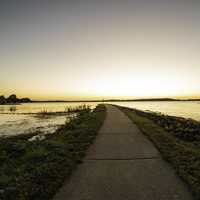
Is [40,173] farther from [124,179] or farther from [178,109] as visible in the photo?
[178,109]

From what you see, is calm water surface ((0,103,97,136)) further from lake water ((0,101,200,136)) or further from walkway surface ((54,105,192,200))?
walkway surface ((54,105,192,200))

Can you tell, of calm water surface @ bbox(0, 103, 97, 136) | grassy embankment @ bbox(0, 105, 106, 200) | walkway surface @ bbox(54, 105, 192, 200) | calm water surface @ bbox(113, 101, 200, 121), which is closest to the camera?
walkway surface @ bbox(54, 105, 192, 200)

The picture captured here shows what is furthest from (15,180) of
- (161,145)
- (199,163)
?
(161,145)

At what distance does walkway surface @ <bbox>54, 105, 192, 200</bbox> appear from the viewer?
189 inches

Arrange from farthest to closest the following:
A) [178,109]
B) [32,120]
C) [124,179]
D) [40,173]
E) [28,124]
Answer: [178,109]
[32,120]
[28,124]
[40,173]
[124,179]

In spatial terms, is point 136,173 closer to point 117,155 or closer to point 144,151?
point 117,155

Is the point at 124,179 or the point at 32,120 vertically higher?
the point at 124,179

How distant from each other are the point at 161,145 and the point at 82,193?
5416 mm

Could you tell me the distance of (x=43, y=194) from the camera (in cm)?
488

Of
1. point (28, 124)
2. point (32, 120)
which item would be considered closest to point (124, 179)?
point (28, 124)

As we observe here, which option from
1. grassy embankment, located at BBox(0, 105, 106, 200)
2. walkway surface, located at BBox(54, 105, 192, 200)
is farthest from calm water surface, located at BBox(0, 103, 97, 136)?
walkway surface, located at BBox(54, 105, 192, 200)

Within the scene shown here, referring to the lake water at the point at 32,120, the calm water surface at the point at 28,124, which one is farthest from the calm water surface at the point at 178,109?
the calm water surface at the point at 28,124

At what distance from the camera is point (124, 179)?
5672 mm

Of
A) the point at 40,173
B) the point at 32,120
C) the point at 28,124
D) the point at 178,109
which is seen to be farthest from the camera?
the point at 178,109
